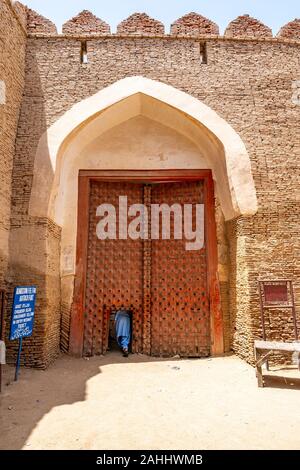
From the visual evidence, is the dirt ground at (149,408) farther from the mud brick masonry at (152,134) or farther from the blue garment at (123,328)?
the mud brick masonry at (152,134)

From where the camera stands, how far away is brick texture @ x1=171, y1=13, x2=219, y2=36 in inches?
255

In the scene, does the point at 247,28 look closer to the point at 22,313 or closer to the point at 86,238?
the point at 86,238

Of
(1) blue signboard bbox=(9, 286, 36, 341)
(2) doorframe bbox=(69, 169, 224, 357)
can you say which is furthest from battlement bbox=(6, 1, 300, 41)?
(1) blue signboard bbox=(9, 286, 36, 341)

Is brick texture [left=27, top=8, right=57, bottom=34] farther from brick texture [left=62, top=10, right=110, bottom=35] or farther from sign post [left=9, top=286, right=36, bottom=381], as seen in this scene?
sign post [left=9, top=286, right=36, bottom=381]

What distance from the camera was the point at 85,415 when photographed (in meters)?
3.22

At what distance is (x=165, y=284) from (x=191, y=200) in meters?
1.72

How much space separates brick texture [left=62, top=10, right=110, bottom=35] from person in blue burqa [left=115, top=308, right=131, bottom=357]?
17.6 feet

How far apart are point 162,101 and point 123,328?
4.18 m

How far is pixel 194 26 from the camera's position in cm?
655

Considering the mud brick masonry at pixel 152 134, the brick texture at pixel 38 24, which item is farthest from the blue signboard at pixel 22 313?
the brick texture at pixel 38 24

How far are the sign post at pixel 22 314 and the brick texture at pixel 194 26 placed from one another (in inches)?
217

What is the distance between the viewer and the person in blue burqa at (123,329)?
587 cm

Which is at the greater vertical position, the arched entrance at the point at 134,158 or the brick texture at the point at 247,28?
the brick texture at the point at 247,28

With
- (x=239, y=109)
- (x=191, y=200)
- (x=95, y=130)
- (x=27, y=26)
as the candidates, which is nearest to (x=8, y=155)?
(x=95, y=130)
